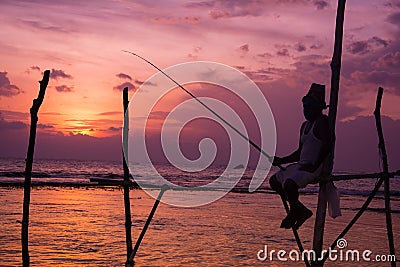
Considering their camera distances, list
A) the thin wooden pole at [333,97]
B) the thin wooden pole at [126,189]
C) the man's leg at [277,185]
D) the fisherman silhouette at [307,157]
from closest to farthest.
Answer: the thin wooden pole at [333,97] → the fisherman silhouette at [307,157] → the man's leg at [277,185] → the thin wooden pole at [126,189]

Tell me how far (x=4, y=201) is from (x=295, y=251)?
1296cm

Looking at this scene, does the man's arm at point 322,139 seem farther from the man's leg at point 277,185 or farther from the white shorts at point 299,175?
the man's leg at point 277,185

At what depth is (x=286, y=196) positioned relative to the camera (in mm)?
6160

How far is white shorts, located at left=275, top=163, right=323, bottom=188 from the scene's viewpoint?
5.84 metres

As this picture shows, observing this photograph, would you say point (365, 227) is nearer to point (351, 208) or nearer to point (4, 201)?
point (351, 208)

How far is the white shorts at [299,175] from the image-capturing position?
19.2 feet

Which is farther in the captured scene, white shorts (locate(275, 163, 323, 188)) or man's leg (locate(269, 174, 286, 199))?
man's leg (locate(269, 174, 286, 199))

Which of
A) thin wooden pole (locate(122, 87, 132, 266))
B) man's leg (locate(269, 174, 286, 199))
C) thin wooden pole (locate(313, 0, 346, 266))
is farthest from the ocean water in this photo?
thin wooden pole (locate(313, 0, 346, 266))

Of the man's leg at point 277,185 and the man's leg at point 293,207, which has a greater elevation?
the man's leg at point 277,185

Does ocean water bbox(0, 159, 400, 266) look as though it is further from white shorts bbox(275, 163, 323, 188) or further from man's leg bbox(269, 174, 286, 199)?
white shorts bbox(275, 163, 323, 188)

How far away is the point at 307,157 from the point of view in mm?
5945

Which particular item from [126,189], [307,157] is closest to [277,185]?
[307,157]

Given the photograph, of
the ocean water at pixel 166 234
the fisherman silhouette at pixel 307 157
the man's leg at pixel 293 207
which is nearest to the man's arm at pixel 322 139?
the fisherman silhouette at pixel 307 157

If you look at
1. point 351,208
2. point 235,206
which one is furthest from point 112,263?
point 351,208
